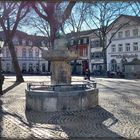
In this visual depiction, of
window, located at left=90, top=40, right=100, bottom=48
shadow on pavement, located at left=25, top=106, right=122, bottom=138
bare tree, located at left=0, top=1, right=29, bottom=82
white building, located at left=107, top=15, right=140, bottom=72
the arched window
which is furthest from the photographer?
window, located at left=90, top=40, right=100, bottom=48

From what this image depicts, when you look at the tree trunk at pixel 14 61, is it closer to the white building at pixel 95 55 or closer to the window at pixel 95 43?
the white building at pixel 95 55

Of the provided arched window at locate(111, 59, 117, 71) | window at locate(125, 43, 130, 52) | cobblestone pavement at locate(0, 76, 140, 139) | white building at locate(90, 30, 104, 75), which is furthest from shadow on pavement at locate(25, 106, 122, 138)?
white building at locate(90, 30, 104, 75)

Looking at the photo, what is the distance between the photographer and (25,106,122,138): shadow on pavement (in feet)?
26.9

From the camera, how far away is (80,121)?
967 cm

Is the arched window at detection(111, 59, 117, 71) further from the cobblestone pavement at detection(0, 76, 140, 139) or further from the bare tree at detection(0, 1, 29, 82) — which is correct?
the cobblestone pavement at detection(0, 76, 140, 139)

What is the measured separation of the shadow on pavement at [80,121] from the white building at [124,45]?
159ft

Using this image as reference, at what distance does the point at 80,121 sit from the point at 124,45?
54.1 meters

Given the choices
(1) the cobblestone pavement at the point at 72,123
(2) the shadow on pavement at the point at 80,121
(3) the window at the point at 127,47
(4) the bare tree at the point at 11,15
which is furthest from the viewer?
(3) the window at the point at 127,47

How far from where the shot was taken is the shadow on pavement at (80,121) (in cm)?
820

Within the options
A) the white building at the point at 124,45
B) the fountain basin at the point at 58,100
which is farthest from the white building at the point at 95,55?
the fountain basin at the point at 58,100

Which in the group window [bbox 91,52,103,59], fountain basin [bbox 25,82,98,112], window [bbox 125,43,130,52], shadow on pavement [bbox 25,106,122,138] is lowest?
shadow on pavement [bbox 25,106,122,138]

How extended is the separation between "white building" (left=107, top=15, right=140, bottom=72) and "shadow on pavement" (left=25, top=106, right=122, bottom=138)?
48402 mm

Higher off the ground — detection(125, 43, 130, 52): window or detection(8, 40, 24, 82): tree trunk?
detection(125, 43, 130, 52): window

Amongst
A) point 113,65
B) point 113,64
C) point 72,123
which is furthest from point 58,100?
point 113,65
